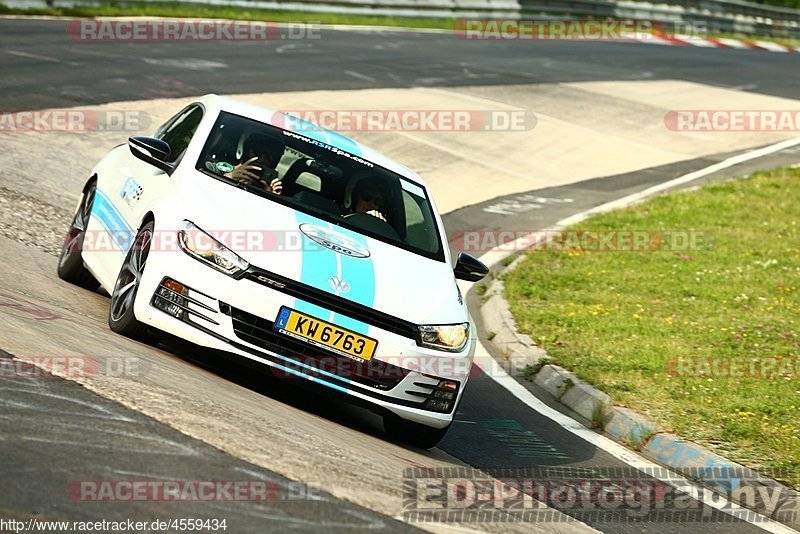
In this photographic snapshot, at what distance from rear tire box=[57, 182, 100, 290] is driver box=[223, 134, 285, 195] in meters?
1.61

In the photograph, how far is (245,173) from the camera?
25.2 ft

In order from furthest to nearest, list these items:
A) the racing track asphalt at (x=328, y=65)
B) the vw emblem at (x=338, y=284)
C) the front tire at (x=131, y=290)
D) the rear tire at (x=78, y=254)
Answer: the racing track asphalt at (x=328, y=65)
the rear tire at (x=78, y=254)
the front tire at (x=131, y=290)
the vw emblem at (x=338, y=284)

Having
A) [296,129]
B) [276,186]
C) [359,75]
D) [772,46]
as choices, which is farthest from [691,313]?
[772,46]

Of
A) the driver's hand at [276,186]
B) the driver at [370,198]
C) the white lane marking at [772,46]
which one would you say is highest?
the driver's hand at [276,186]

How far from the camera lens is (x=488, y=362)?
388 inches

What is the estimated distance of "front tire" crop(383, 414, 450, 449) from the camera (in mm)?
6957

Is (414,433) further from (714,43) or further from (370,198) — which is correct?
(714,43)

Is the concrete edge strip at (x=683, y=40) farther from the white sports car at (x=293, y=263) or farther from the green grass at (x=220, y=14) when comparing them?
the white sports car at (x=293, y=263)

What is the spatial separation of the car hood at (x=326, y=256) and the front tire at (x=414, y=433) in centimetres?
64

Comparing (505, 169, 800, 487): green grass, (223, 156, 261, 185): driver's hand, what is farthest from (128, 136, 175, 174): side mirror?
(505, 169, 800, 487): green grass

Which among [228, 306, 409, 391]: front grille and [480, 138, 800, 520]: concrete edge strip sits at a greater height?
[228, 306, 409, 391]: front grille

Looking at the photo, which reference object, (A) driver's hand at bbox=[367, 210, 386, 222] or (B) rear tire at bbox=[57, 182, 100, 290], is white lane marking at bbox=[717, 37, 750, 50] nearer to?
(B) rear tire at bbox=[57, 182, 100, 290]

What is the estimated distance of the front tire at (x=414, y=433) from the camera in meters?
6.96

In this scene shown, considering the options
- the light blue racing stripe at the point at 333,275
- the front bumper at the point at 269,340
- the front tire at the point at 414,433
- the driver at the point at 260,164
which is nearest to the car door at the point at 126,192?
the driver at the point at 260,164
